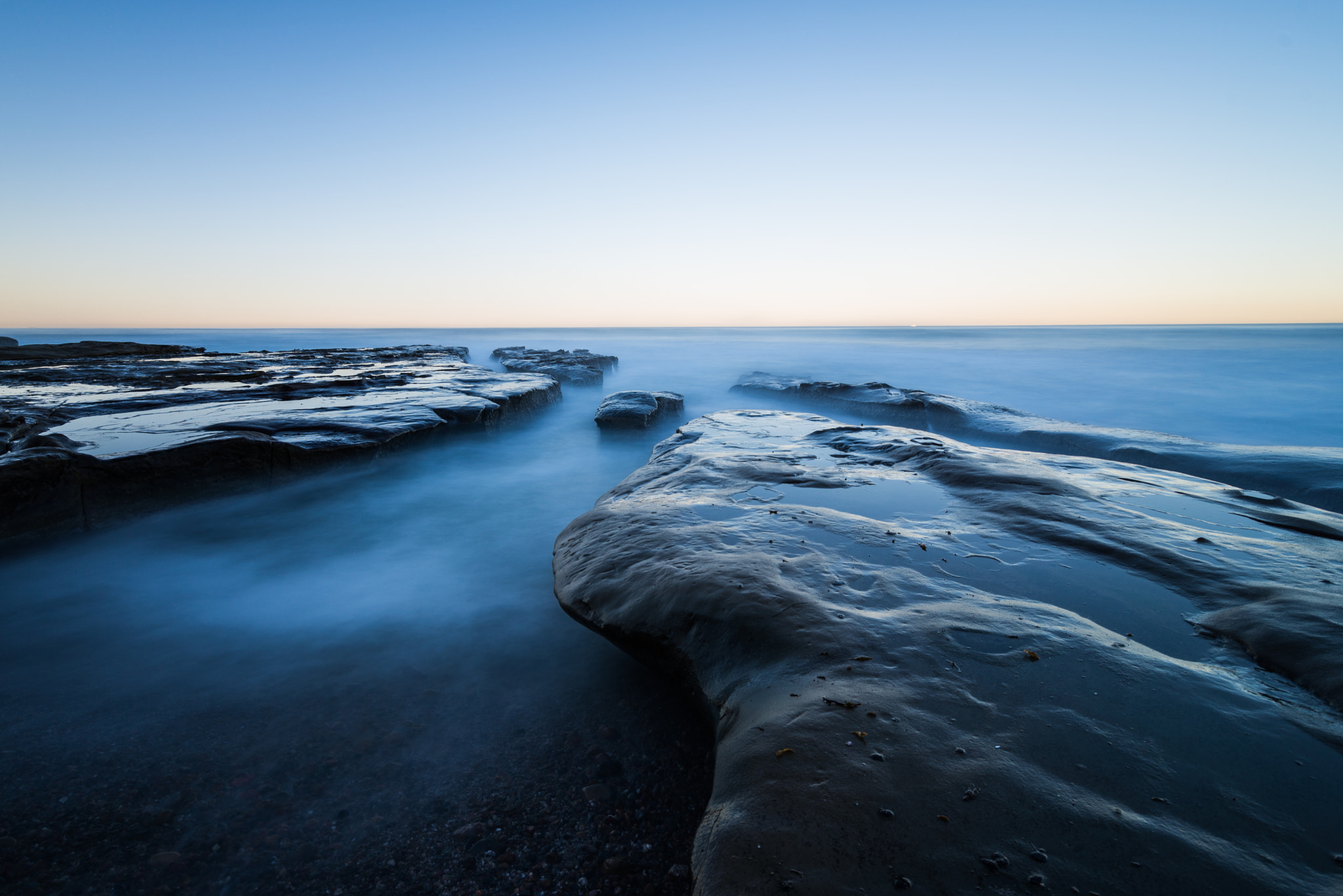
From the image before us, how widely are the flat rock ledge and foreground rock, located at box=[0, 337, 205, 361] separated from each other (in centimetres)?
187

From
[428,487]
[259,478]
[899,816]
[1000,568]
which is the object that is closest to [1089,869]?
[899,816]

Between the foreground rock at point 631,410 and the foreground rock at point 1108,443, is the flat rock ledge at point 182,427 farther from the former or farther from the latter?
the foreground rock at point 1108,443

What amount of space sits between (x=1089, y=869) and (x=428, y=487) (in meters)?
5.92

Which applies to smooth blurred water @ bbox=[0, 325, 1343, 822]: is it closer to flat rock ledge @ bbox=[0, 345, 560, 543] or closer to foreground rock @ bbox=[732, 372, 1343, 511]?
flat rock ledge @ bbox=[0, 345, 560, 543]

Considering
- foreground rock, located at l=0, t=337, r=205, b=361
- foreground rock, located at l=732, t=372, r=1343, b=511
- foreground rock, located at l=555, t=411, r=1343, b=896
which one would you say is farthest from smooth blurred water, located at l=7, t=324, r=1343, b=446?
foreground rock, located at l=0, t=337, r=205, b=361

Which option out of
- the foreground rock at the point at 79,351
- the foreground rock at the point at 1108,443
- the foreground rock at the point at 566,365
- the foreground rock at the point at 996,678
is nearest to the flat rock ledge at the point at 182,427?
the foreground rock at the point at 79,351

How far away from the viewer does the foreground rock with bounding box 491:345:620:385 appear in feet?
52.5

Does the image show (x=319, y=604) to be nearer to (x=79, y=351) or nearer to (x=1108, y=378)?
(x=79, y=351)

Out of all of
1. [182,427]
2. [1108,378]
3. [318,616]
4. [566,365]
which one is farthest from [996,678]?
[1108,378]

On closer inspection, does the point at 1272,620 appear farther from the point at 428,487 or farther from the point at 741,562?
the point at 428,487

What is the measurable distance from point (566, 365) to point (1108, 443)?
1464cm

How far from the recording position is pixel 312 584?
3.50 metres

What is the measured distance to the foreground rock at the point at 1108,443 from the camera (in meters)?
4.62

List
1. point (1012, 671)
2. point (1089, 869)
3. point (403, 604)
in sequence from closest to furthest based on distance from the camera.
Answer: point (1089, 869), point (1012, 671), point (403, 604)
